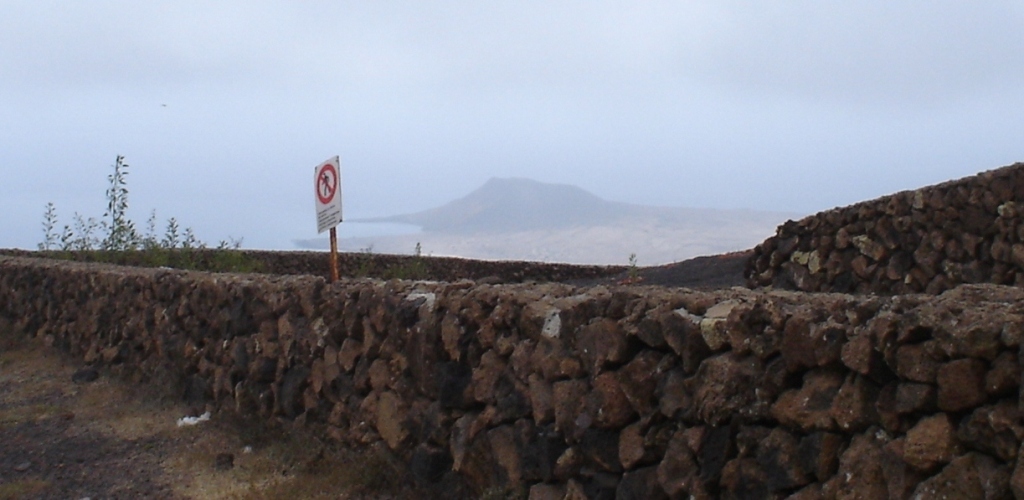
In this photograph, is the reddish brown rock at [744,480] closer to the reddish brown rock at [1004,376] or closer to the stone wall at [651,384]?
A: the stone wall at [651,384]

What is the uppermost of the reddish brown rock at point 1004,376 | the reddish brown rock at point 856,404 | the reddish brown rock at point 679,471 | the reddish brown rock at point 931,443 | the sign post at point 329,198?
the sign post at point 329,198

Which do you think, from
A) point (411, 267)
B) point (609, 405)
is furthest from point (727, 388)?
point (411, 267)

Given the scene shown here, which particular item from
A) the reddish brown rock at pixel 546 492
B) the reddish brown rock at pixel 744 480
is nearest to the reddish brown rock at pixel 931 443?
the reddish brown rock at pixel 744 480

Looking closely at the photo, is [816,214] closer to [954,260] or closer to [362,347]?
[954,260]

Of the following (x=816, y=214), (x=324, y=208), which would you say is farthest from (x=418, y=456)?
(x=816, y=214)

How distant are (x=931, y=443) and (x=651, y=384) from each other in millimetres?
1237

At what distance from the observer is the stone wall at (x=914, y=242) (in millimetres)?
9062

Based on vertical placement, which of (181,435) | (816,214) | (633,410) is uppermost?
(816,214)

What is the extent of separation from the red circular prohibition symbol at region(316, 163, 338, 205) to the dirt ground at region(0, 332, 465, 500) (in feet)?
6.11

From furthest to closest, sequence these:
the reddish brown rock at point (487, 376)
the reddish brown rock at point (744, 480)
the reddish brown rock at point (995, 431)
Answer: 1. the reddish brown rock at point (487, 376)
2. the reddish brown rock at point (744, 480)
3. the reddish brown rock at point (995, 431)

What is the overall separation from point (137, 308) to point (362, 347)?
4.21 meters

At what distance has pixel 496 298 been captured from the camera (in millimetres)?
4852

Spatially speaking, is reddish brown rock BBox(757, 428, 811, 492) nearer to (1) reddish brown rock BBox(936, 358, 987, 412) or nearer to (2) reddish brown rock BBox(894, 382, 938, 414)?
(2) reddish brown rock BBox(894, 382, 938, 414)

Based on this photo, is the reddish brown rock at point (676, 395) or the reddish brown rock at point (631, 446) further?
the reddish brown rock at point (631, 446)
